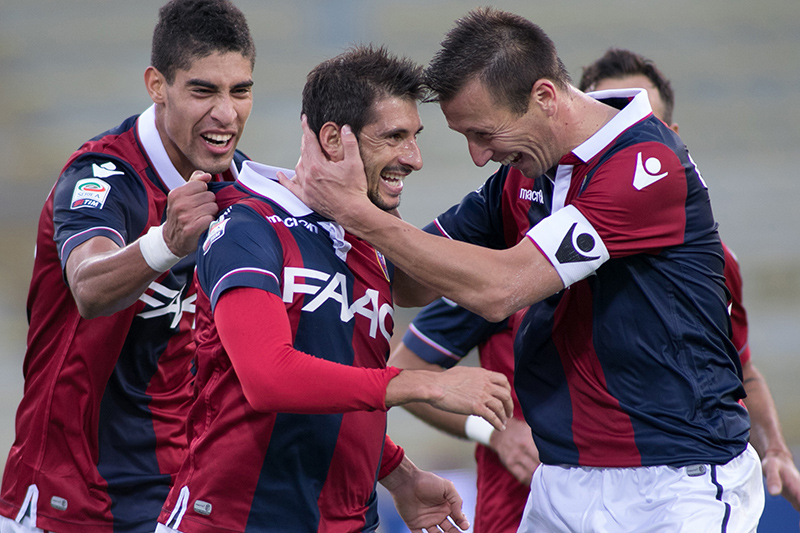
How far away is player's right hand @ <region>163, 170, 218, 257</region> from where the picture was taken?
98.8 inches

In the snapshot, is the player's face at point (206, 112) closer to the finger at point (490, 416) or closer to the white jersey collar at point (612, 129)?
the white jersey collar at point (612, 129)

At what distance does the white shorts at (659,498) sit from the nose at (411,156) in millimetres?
1013

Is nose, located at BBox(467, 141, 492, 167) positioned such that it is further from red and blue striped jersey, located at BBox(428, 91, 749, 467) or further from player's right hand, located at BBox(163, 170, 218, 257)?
player's right hand, located at BBox(163, 170, 218, 257)

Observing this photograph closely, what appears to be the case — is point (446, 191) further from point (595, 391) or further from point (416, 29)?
point (595, 391)

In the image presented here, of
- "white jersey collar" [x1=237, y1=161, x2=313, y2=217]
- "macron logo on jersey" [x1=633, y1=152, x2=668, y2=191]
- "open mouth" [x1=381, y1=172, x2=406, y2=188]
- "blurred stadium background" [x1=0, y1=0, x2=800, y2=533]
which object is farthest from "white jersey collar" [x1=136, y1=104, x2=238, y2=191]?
"blurred stadium background" [x1=0, y1=0, x2=800, y2=533]

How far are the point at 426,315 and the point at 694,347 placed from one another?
4.44 feet

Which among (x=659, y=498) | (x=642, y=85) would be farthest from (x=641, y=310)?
(x=642, y=85)

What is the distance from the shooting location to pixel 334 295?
2.40m

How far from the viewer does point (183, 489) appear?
7.89ft

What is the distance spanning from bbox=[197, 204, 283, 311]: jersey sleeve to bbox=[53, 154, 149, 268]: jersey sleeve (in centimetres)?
68

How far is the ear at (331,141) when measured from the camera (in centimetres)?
253

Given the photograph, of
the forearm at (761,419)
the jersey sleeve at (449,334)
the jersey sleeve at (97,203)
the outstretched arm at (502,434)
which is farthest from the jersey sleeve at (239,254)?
the forearm at (761,419)

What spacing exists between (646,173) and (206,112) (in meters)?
1.56

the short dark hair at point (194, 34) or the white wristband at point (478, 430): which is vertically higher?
the short dark hair at point (194, 34)
